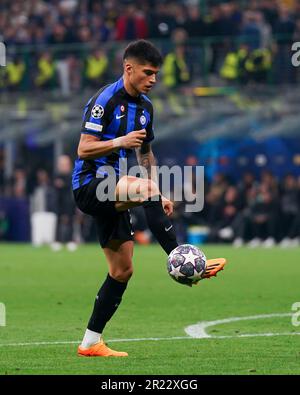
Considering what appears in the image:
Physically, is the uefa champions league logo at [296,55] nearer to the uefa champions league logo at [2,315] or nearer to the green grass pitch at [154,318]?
the green grass pitch at [154,318]

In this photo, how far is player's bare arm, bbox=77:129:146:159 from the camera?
8.59 m

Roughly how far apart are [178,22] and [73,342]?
63.9 feet

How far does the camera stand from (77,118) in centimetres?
2877

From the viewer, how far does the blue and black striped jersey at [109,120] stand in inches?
348

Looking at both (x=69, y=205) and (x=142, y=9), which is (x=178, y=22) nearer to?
(x=142, y=9)

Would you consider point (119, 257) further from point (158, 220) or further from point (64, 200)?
point (64, 200)

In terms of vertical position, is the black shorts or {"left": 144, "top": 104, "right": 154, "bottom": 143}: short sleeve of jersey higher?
{"left": 144, "top": 104, "right": 154, "bottom": 143}: short sleeve of jersey

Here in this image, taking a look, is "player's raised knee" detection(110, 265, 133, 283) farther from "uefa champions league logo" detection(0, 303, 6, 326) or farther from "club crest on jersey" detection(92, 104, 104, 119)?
"uefa champions league logo" detection(0, 303, 6, 326)

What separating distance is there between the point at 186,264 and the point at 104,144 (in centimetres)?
115

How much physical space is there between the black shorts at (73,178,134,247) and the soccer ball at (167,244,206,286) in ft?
1.57

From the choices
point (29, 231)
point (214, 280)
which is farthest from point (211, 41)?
point (214, 280)

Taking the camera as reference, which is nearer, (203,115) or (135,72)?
(135,72)

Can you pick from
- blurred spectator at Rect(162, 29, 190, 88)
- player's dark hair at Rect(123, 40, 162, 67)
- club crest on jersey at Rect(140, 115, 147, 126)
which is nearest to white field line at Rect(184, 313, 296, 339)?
club crest on jersey at Rect(140, 115, 147, 126)

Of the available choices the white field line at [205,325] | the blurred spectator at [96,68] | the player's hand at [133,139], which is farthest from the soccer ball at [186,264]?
the blurred spectator at [96,68]
